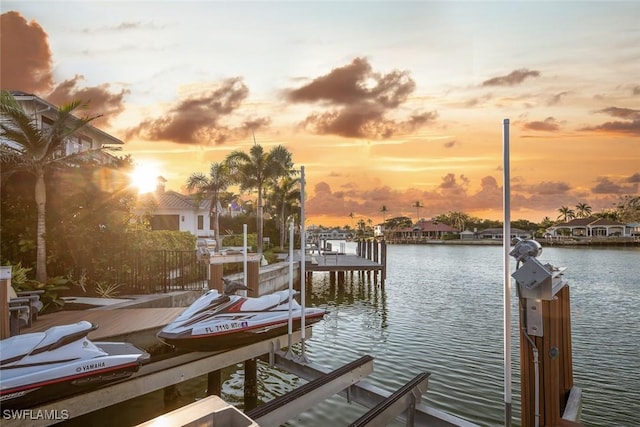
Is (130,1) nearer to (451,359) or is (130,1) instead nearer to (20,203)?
(20,203)

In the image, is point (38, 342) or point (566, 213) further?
point (566, 213)

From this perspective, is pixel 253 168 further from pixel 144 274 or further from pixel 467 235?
pixel 467 235

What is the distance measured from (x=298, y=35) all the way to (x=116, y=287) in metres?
8.89

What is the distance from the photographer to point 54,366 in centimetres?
428

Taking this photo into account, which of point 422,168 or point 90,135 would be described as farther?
point 90,135

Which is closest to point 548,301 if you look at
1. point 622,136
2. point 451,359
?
point 451,359

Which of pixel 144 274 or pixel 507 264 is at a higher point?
pixel 507 264

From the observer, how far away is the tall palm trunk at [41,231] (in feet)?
34.9

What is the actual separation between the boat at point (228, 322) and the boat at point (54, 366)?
3.70ft

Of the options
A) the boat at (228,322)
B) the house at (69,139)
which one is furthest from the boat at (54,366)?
the house at (69,139)

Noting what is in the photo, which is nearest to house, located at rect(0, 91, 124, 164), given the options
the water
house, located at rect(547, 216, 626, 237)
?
the water

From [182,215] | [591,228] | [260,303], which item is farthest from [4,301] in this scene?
[591,228]

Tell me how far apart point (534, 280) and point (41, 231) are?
449 inches

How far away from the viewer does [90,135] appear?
75.9ft
